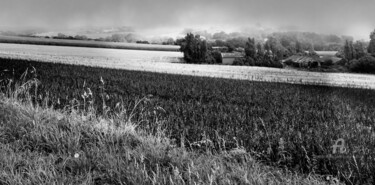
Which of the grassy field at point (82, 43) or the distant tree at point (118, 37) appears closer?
the distant tree at point (118, 37)

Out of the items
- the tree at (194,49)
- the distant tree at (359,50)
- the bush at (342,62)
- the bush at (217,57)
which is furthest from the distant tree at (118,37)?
the distant tree at (359,50)

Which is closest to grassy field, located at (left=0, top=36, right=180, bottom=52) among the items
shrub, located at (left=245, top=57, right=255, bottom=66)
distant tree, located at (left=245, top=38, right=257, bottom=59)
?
shrub, located at (left=245, top=57, right=255, bottom=66)

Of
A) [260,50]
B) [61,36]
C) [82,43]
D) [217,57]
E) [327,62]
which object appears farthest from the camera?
[61,36]

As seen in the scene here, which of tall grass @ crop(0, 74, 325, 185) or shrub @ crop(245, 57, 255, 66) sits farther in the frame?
shrub @ crop(245, 57, 255, 66)

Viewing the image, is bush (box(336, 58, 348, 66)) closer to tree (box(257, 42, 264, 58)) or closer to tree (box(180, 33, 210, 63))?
tree (box(257, 42, 264, 58))

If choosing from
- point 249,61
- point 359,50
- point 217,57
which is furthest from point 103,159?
point 217,57

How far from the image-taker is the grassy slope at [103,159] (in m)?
3.63

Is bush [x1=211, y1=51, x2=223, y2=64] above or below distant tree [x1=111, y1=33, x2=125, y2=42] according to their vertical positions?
below

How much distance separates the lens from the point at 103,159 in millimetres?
4125

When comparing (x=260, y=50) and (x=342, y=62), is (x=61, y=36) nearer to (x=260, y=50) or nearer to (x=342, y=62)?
(x=260, y=50)

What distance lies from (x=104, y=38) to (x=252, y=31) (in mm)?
27405

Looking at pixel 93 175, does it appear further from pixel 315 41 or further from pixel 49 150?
pixel 315 41

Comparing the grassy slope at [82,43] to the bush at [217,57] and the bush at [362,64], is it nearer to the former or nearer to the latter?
the bush at [217,57]

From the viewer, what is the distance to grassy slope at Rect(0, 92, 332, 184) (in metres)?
3.63
